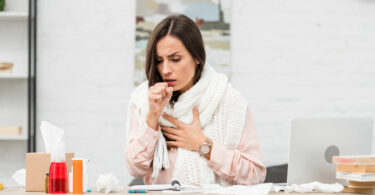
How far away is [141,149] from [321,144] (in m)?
0.69

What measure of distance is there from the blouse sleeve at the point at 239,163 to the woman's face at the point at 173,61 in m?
0.30

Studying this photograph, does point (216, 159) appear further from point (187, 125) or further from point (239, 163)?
point (187, 125)

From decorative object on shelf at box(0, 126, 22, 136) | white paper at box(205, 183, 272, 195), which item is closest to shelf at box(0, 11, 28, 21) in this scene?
decorative object on shelf at box(0, 126, 22, 136)

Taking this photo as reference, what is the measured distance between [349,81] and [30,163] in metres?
2.31

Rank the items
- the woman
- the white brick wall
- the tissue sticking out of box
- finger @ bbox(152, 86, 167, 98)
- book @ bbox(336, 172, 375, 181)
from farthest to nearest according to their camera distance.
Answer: the white brick wall → the woman → finger @ bbox(152, 86, 167, 98) → book @ bbox(336, 172, 375, 181) → the tissue sticking out of box

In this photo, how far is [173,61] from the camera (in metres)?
1.88

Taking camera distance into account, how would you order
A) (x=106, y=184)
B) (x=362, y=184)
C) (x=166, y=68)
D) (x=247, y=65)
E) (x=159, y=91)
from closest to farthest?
(x=106, y=184), (x=362, y=184), (x=159, y=91), (x=166, y=68), (x=247, y=65)

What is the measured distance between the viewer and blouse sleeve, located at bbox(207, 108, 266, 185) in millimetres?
1824

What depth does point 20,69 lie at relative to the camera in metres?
3.09

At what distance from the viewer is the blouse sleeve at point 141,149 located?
1815 mm

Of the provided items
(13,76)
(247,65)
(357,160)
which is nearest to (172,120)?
(357,160)

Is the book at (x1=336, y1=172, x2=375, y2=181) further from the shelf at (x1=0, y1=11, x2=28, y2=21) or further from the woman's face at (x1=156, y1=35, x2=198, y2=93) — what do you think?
the shelf at (x1=0, y1=11, x2=28, y2=21)

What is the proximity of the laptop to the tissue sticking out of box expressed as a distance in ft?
2.56

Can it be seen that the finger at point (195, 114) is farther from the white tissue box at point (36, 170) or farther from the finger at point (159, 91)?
the white tissue box at point (36, 170)
